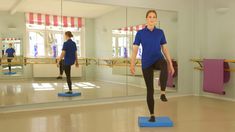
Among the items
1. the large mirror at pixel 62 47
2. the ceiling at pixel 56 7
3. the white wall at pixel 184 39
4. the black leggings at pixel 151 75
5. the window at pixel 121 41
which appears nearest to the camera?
the black leggings at pixel 151 75

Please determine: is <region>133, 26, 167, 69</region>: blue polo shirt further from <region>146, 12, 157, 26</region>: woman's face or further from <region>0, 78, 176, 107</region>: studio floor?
<region>0, 78, 176, 107</region>: studio floor

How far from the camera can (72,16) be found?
16.2 ft

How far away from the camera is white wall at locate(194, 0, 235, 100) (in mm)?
5293

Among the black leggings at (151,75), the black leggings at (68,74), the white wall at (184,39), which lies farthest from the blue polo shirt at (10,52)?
the white wall at (184,39)

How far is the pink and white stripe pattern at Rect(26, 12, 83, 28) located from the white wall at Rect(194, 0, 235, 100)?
8.85 ft

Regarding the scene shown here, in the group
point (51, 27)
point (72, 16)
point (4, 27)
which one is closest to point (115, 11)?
point (72, 16)

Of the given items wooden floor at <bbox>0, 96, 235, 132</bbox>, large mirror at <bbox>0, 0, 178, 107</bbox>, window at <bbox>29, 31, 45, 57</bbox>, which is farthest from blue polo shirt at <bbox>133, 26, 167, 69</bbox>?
window at <bbox>29, 31, 45, 57</bbox>

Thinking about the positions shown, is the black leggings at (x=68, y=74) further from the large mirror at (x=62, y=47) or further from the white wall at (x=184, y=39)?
the white wall at (x=184, y=39)

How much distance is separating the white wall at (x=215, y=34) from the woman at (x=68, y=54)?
273cm

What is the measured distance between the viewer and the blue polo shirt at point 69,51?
16.2 feet

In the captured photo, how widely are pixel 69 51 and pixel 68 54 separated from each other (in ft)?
0.19


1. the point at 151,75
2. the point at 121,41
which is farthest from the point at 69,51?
the point at 151,75

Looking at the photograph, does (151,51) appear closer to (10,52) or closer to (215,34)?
(10,52)

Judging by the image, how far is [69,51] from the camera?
499 cm
